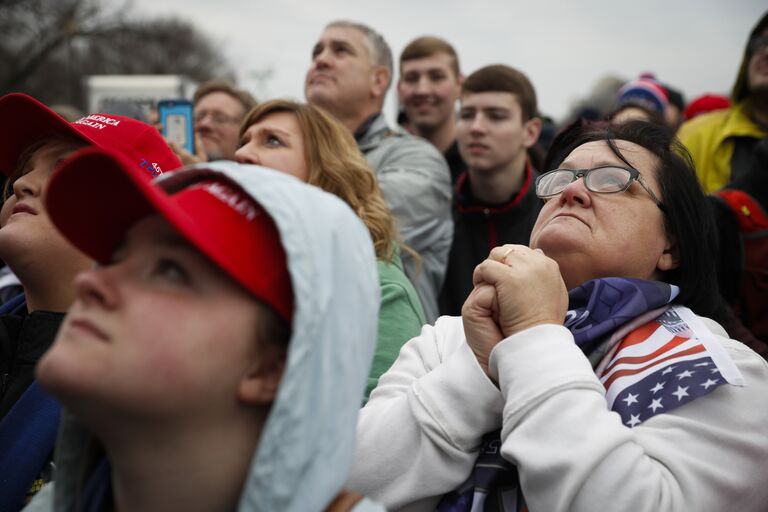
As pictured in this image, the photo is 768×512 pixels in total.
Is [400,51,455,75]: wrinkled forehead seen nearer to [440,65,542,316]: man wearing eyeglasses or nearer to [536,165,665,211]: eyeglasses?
[440,65,542,316]: man wearing eyeglasses

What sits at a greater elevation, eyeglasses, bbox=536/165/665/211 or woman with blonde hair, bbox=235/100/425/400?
eyeglasses, bbox=536/165/665/211

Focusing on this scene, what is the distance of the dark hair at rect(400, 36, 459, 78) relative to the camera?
18.3ft

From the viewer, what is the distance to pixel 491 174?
15.4ft

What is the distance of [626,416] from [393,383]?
64 centimetres

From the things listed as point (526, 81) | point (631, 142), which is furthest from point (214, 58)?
point (631, 142)

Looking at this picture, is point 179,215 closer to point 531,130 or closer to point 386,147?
point 386,147

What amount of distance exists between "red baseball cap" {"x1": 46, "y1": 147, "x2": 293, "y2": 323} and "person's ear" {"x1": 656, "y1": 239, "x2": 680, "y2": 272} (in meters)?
1.34

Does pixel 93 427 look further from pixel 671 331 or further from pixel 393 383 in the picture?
pixel 671 331

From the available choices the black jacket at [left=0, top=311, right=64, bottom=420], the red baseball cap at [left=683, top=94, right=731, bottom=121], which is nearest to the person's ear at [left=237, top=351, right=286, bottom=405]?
the black jacket at [left=0, top=311, right=64, bottom=420]

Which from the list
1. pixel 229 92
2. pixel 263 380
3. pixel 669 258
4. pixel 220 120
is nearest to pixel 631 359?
pixel 669 258

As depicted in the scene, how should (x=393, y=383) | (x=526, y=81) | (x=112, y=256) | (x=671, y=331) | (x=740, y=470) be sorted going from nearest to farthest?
(x=112, y=256), (x=740, y=470), (x=671, y=331), (x=393, y=383), (x=526, y=81)

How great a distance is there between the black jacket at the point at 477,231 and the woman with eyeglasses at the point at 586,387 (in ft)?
6.99

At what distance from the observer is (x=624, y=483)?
1.57m

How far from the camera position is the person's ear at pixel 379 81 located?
16.4 ft
